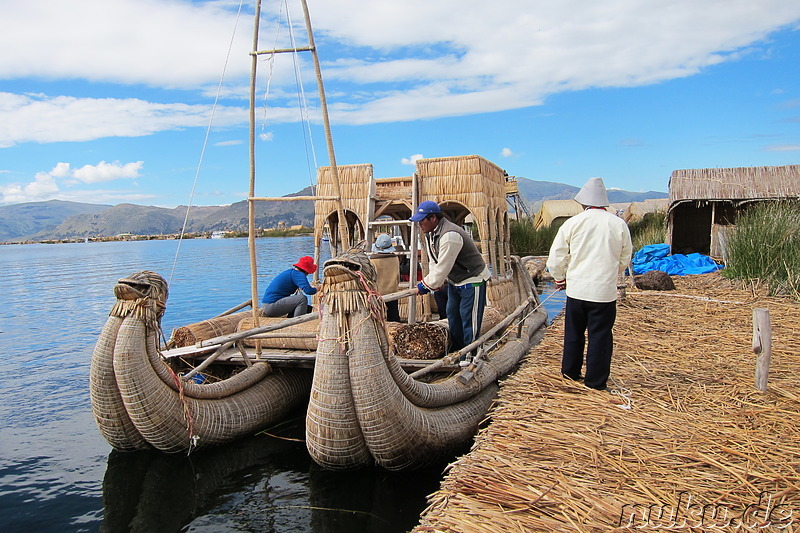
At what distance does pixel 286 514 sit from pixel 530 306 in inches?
193

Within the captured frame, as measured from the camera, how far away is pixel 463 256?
616 centimetres

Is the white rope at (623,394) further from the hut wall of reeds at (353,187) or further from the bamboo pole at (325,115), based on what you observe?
the hut wall of reeds at (353,187)

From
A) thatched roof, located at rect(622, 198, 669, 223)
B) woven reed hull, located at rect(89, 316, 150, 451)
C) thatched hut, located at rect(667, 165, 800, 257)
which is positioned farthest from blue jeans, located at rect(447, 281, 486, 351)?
thatched roof, located at rect(622, 198, 669, 223)

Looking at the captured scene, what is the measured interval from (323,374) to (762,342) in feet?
10.8

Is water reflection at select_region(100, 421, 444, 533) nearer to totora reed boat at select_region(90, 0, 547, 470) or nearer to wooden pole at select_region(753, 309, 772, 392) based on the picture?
totora reed boat at select_region(90, 0, 547, 470)

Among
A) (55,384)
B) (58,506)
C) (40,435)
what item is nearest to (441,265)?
(58,506)

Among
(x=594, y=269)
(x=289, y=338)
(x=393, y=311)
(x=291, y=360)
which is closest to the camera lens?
(x=594, y=269)

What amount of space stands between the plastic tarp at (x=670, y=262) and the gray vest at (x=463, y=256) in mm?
10484

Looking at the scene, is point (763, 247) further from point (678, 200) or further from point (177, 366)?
point (177, 366)

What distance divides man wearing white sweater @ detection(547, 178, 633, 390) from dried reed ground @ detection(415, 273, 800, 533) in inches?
14.2

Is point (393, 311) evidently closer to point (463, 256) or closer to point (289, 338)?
point (289, 338)

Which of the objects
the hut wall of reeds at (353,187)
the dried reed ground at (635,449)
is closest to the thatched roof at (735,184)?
the hut wall of reeds at (353,187)

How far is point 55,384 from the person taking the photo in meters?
10.4

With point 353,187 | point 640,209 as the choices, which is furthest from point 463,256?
point 640,209
